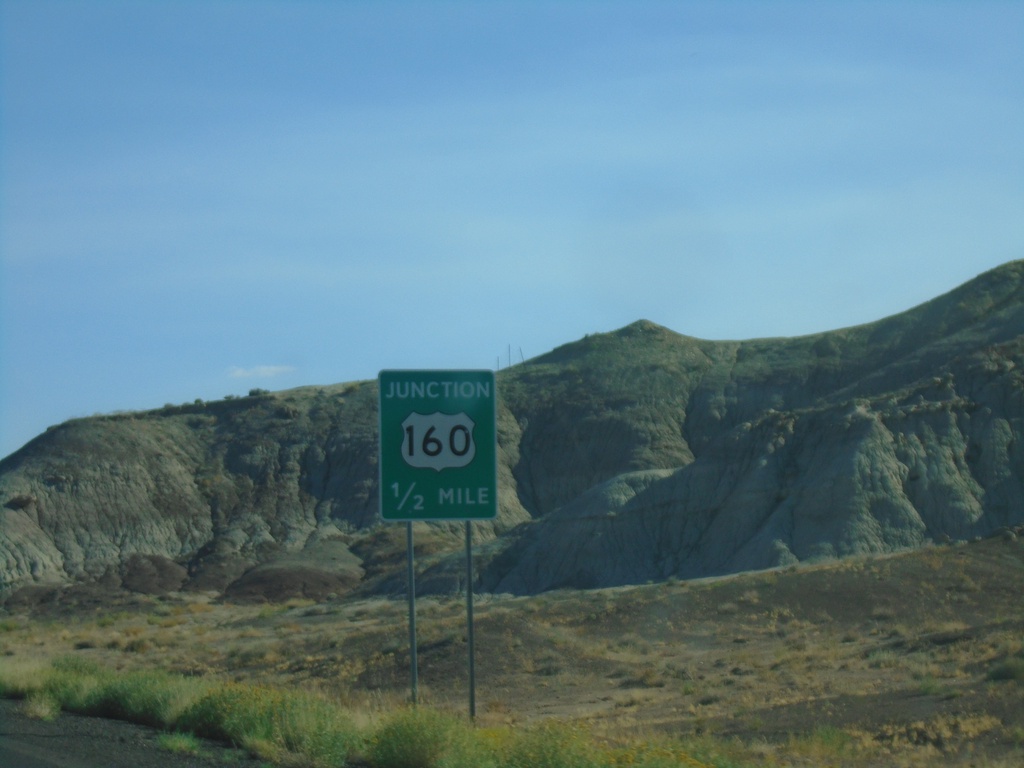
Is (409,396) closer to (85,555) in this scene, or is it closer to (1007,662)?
(1007,662)

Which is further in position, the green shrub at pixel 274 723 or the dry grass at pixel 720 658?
the dry grass at pixel 720 658

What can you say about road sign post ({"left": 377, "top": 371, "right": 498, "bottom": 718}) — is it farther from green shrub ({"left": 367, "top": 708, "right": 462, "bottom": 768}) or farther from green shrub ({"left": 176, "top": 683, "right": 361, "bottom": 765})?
green shrub ({"left": 176, "top": 683, "right": 361, "bottom": 765})

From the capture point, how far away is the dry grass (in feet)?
62.7

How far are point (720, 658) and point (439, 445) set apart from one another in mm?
22617

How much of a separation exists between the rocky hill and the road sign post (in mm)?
39210

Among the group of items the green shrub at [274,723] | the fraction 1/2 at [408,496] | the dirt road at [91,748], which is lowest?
the dirt road at [91,748]

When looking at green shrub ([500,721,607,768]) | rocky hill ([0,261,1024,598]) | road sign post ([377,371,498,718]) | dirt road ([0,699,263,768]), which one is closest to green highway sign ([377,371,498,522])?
road sign post ([377,371,498,718])

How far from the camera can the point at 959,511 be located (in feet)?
165

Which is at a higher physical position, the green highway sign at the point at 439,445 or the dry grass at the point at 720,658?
the green highway sign at the point at 439,445

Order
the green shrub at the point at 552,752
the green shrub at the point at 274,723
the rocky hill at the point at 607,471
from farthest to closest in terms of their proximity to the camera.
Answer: the rocky hill at the point at 607,471, the green shrub at the point at 274,723, the green shrub at the point at 552,752

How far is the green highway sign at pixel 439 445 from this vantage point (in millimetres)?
11680

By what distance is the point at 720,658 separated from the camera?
106 feet

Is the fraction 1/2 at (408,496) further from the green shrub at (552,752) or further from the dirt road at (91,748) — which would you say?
the dirt road at (91,748)

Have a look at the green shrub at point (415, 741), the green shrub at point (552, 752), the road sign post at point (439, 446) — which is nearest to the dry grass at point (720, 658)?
the green shrub at point (552, 752)
